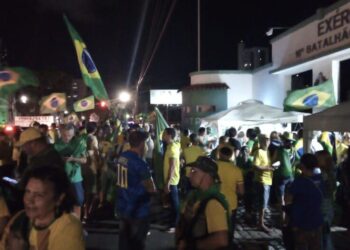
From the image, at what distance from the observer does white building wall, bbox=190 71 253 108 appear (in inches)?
997

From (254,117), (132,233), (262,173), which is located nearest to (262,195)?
(262,173)

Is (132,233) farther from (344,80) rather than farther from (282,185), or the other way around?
(344,80)

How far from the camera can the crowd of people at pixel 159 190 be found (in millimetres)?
2789

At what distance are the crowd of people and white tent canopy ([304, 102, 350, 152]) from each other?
1.39 feet

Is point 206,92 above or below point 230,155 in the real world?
above

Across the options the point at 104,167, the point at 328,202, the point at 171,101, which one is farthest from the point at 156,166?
the point at 171,101

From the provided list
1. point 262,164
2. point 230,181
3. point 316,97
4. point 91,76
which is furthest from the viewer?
point 91,76

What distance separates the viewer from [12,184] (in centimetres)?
506

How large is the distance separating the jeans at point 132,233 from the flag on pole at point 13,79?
→ 774 centimetres

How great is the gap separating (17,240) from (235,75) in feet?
77.1

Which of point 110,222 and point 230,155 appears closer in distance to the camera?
point 230,155

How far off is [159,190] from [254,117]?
188 inches

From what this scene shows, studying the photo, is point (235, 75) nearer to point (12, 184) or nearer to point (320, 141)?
point (320, 141)

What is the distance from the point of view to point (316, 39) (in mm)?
15430
